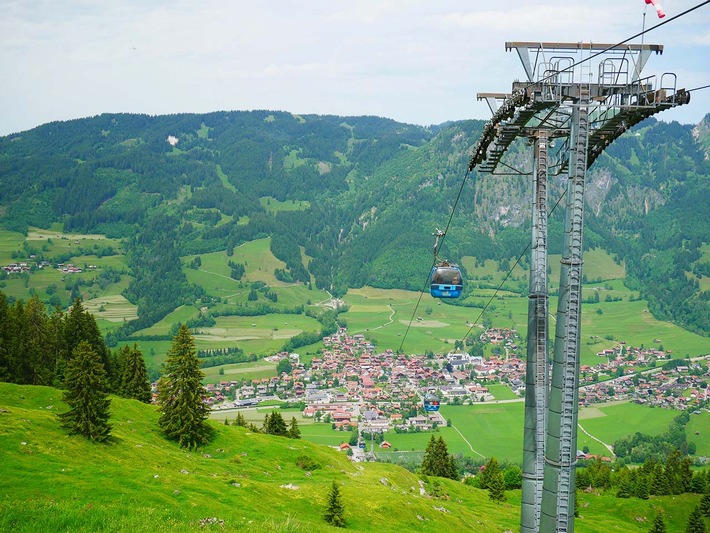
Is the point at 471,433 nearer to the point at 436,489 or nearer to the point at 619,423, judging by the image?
the point at 619,423

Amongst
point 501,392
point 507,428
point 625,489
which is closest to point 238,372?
point 501,392

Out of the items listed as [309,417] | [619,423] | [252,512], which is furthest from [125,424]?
[619,423]

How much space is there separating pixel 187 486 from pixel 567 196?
2663cm

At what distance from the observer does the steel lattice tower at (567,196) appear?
16234 mm

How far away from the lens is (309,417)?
503ft

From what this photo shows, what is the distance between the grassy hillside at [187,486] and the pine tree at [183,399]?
1.14 m

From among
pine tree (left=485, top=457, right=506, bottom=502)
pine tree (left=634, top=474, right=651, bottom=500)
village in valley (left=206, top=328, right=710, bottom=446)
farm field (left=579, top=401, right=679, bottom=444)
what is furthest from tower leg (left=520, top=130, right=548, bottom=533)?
farm field (left=579, top=401, right=679, bottom=444)

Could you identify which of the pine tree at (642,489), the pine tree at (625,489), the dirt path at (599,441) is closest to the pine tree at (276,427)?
the pine tree at (625,489)

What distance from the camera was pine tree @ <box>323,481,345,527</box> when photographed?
38469mm

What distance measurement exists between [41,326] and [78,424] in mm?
33568

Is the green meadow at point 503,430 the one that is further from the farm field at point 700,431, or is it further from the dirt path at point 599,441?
the dirt path at point 599,441

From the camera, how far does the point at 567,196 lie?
16125 mm

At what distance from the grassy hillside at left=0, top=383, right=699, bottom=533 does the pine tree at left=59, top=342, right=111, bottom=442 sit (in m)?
0.80

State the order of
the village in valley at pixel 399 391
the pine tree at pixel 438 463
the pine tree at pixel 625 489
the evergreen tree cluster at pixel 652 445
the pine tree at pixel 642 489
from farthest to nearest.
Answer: the village in valley at pixel 399 391 < the evergreen tree cluster at pixel 652 445 < the pine tree at pixel 625 489 < the pine tree at pixel 642 489 < the pine tree at pixel 438 463
